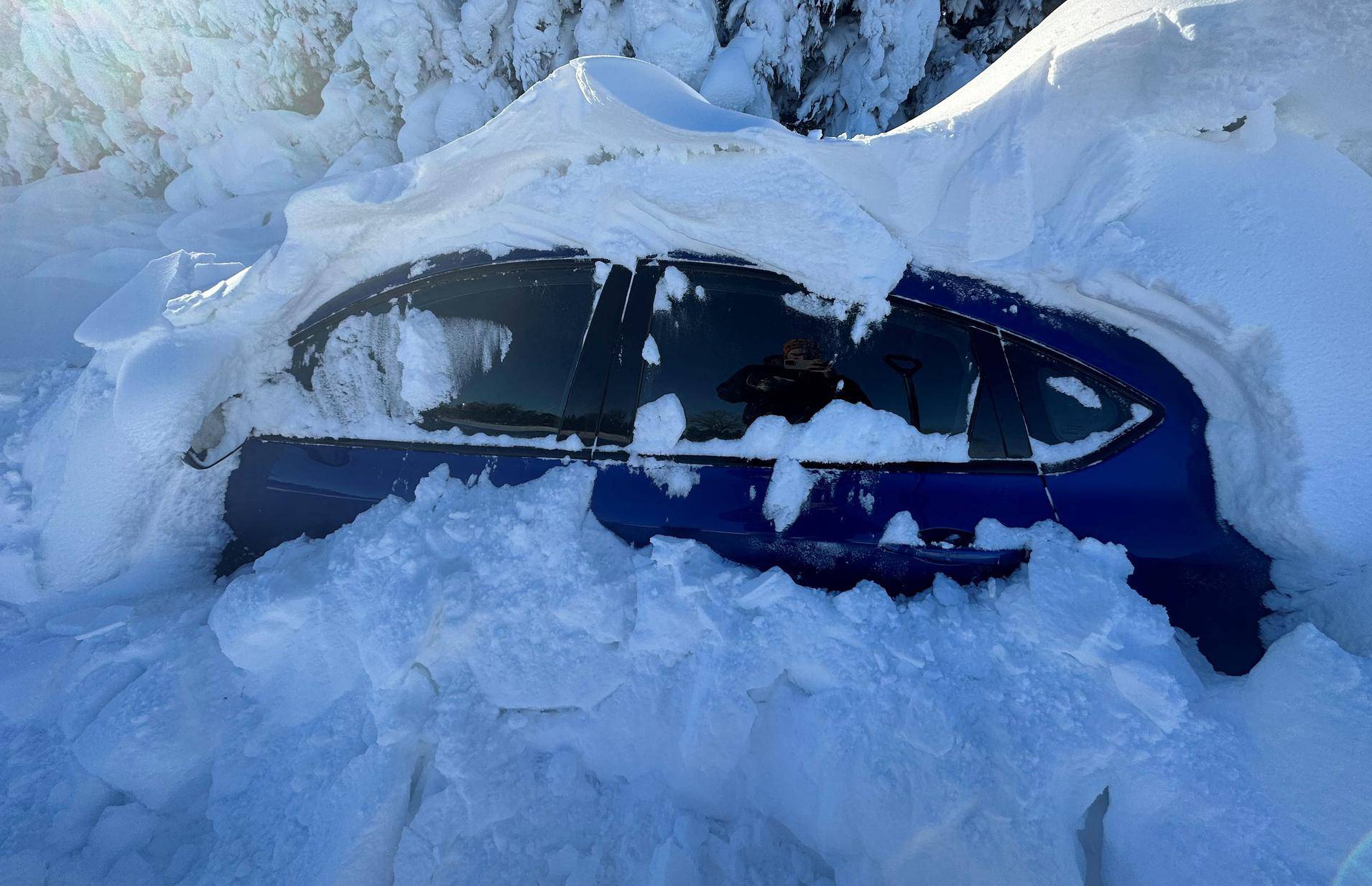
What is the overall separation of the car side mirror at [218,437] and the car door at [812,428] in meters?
1.49

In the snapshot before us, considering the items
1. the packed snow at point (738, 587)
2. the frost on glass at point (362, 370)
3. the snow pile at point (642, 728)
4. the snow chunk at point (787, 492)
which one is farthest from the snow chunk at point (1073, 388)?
the frost on glass at point (362, 370)

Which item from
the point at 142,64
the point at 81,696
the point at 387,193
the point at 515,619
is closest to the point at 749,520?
the point at 515,619

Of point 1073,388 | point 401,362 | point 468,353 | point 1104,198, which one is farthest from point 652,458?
point 1104,198

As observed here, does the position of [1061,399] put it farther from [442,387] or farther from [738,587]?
[442,387]

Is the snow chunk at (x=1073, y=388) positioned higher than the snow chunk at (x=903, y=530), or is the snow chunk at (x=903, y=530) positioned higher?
the snow chunk at (x=1073, y=388)

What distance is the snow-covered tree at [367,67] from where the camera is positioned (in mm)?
3738

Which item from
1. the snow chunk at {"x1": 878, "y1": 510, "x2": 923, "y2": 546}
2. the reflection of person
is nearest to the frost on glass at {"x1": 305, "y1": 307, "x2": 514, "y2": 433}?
the reflection of person

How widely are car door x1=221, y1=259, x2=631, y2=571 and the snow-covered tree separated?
2392 mm

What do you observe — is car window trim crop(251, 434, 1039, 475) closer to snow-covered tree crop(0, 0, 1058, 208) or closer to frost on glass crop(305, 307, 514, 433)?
frost on glass crop(305, 307, 514, 433)

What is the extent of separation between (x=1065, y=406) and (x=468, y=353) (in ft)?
6.16

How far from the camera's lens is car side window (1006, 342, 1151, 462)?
1620 mm

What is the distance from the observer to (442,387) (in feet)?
6.29

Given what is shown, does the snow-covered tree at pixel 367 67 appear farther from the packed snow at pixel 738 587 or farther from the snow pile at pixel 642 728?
the snow pile at pixel 642 728

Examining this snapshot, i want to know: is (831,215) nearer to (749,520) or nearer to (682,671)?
(749,520)
